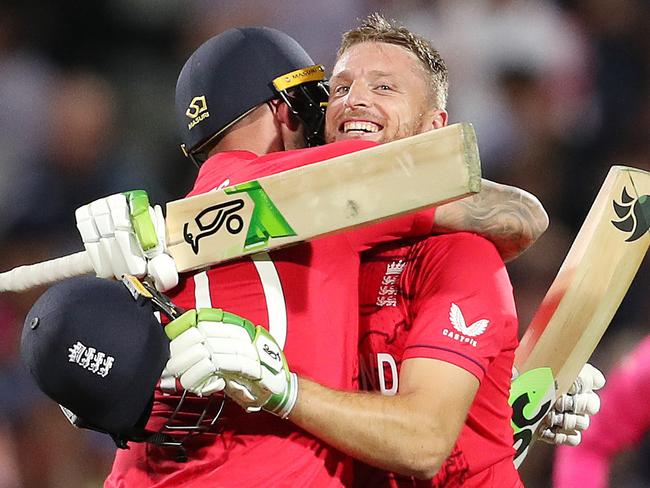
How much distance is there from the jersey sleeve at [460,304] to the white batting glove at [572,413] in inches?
24.3

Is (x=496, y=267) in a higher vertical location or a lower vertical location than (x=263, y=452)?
higher

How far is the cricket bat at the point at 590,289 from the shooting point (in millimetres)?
2984

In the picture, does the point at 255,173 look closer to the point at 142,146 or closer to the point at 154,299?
the point at 154,299

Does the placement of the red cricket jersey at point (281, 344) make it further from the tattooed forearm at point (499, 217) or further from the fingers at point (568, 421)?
the fingers at point (568, 421)

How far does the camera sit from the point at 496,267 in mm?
2488

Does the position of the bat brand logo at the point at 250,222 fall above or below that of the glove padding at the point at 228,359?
above

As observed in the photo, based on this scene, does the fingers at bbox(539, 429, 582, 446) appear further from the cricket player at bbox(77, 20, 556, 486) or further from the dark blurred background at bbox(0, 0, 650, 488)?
the dark blurred background at bbox(0, 0, 650, 488)

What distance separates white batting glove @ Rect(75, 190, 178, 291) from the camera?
2.17 m

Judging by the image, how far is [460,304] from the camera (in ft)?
7.83

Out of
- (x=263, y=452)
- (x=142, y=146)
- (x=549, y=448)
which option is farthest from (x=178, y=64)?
(x=263, y=452)

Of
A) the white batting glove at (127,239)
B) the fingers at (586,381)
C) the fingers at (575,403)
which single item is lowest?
the fingers at (575,403)

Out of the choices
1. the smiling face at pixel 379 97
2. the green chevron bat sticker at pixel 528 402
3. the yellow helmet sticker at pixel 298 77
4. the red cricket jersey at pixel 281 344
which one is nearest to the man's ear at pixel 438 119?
the smiling face at pixel 379 97

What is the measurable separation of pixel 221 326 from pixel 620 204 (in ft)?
4.76

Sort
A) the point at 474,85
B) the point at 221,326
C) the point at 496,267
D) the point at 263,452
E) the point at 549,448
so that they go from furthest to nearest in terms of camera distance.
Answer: the point at 474,85, the point at 549,448, the point at 496,267, the point at 263,452, the point at 221,326
